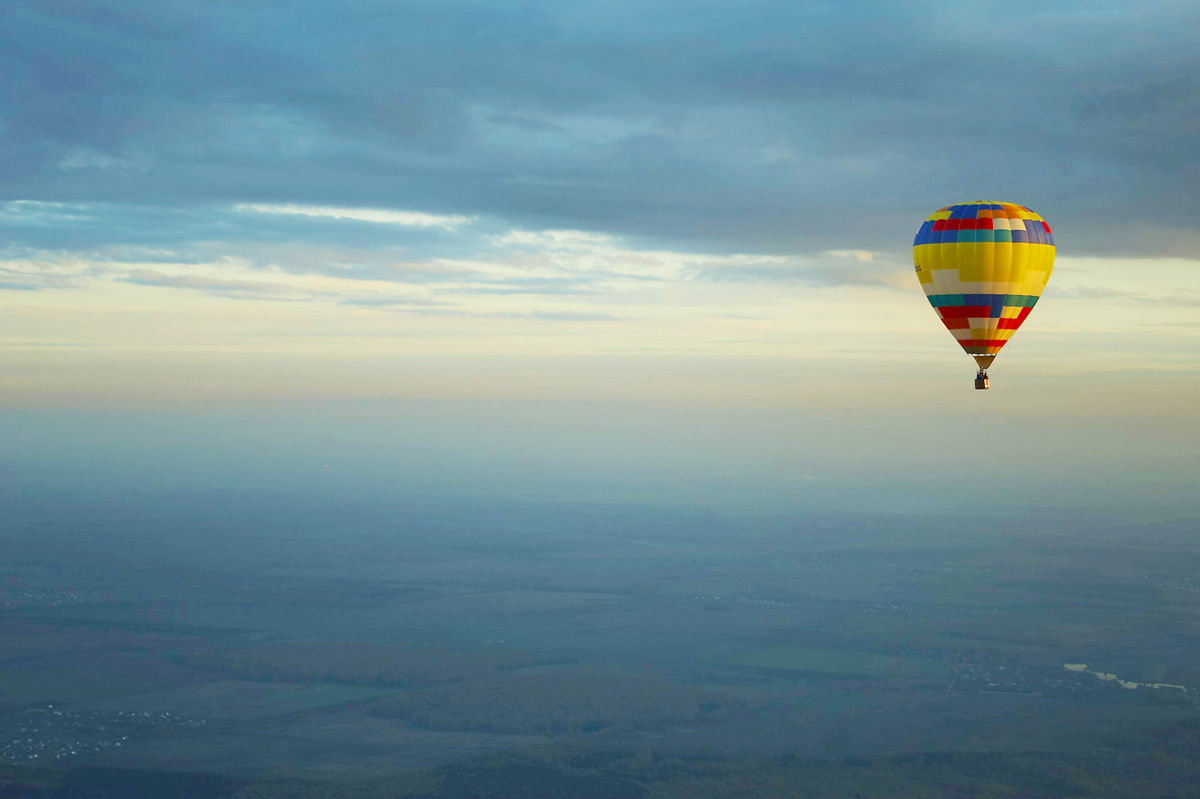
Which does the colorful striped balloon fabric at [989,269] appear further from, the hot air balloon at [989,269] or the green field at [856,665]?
the green field at [856,665]

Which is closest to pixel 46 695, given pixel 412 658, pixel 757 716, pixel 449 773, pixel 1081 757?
pixel 412 658

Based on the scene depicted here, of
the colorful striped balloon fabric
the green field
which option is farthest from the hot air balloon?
the green field

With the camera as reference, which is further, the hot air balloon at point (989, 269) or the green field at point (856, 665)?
the green field at point (856, 665)

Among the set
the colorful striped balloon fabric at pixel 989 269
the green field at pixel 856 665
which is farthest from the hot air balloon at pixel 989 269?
the green field at pixel 856 665

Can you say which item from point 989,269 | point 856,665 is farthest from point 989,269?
point 856,665

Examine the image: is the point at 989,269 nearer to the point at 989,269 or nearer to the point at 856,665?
the point at 989,269

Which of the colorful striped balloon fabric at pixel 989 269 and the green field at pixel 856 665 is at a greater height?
the colorful striped balloon fabric at pixel 989 269

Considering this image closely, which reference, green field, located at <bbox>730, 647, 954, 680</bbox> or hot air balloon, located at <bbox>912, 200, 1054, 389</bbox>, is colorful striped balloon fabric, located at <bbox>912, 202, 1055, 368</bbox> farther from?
green field, located at <bbox>730, 647, 954, 680</bbox>
